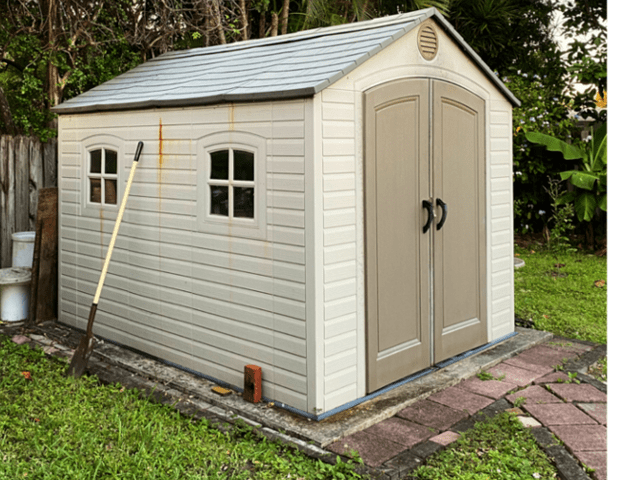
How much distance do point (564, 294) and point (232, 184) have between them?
4846 millimetres

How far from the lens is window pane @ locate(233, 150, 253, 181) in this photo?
443 centimetres

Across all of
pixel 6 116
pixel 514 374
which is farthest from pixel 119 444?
pixel 6 116

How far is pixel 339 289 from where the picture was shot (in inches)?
165

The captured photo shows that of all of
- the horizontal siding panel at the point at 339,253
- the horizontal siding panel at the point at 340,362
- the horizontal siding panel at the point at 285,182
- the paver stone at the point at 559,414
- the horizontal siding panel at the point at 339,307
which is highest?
the horizontal siding panel at the point at 285,182

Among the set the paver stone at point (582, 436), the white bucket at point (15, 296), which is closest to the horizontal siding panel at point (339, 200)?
the paver stone at point (582, 436)

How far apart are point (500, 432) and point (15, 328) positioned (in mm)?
4494

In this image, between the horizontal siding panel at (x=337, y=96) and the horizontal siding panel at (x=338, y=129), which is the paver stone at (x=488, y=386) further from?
the horizontal siding panel at (x=337, y=96)

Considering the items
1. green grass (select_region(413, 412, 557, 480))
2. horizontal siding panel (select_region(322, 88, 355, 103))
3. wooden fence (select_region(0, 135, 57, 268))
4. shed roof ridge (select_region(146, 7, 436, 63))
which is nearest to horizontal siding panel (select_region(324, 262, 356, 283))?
horizontal siding panel (select_region(322, 88, 355, 103))

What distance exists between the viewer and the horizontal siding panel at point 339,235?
13.5 ft

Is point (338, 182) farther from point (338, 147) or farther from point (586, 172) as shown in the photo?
point (586, 172)

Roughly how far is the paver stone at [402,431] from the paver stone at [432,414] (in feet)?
0.22

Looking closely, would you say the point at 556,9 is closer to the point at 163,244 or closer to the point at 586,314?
the point at 586,314

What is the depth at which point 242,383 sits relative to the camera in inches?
179

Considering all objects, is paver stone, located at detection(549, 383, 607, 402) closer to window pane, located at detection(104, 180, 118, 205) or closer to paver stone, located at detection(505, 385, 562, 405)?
paver stone, located at detection(505, 385, 562, 405)
